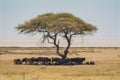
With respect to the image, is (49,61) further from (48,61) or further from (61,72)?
(61,72)

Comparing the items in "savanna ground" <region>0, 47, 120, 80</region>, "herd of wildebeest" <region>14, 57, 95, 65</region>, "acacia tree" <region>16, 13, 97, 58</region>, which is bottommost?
"savanna ground" <region>0, 47, 120, 80</region>

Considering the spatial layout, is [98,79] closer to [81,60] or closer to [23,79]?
[23,79]

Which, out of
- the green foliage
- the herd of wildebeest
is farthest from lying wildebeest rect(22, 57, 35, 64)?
the green foliage

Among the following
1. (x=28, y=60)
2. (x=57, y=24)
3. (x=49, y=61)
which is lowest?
(x=49, y=61)

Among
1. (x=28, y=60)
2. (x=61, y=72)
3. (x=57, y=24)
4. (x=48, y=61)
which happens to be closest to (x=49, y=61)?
(x=48, y=61)

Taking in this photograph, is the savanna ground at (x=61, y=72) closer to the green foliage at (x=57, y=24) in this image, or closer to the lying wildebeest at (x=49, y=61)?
the lying wildebeest at (x=49, y=61)

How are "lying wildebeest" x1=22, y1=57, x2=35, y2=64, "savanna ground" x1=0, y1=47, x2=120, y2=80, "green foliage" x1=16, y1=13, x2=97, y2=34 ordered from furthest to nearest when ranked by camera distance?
"green foliage" x1=16, y1=13, x2=97, y2=34 → "lying wildebeest" x1=22, y1=57, x2=35, y2=64 → "savanna ground" x1=0, y1=47, x2=120, y2=80

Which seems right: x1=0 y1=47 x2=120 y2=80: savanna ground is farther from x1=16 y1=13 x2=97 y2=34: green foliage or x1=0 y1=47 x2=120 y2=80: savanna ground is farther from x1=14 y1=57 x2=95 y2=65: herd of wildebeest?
x1=16 y1=13 x2=97 y2=34: green foliage

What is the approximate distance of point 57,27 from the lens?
163ft

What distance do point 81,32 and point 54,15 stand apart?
3679 millimetres

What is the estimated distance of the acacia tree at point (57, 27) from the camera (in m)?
50.1

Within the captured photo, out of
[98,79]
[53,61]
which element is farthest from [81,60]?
[98,79]

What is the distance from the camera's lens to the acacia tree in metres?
50.1

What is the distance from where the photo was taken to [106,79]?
31.4 m
